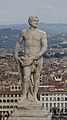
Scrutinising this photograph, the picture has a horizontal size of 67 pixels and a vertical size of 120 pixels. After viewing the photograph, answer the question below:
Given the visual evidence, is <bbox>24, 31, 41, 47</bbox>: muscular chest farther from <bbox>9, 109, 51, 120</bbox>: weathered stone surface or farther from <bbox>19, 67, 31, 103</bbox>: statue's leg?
<bbox>9, 109, 51, 120</bbox>: weathered stone surface

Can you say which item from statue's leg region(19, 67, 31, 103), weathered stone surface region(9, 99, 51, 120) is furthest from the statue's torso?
weathered stone surface region(9, 99, 51, 120)

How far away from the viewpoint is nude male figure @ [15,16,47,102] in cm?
1029

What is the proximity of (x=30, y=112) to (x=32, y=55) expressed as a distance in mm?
1067

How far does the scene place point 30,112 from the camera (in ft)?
33.5

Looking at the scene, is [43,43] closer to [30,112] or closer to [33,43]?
[33,43]

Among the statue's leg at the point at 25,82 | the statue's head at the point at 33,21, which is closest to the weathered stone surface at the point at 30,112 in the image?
the statue's leg at the point at 25,82

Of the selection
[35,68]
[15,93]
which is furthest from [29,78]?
[15,93]

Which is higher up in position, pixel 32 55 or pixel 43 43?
pixel 43 43

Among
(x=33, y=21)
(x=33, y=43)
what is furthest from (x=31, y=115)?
(x=33, y=21)

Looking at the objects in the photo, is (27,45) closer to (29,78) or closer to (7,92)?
(29,78)

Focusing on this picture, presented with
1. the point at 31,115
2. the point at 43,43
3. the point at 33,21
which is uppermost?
the point at 33,21

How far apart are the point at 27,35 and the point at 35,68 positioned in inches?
25.3

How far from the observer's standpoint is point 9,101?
66062 mm

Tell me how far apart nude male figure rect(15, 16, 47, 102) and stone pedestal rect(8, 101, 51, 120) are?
13 centimetres
